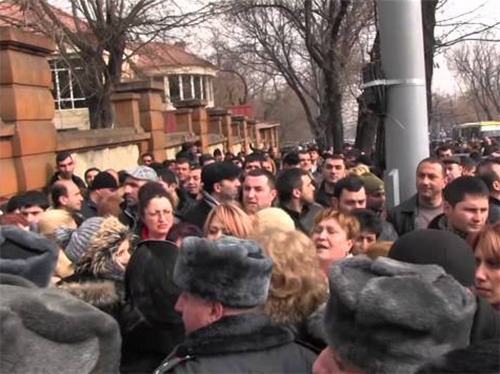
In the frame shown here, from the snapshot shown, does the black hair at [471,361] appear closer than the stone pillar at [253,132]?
Yes

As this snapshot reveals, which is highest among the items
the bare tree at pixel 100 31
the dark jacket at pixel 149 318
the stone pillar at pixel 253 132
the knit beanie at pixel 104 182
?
the bare tree at pixel 100 31

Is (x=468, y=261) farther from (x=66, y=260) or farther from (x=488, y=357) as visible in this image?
(x=66, y=260)

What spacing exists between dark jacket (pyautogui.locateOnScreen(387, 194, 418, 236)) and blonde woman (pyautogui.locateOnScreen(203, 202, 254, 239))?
1.74 metres

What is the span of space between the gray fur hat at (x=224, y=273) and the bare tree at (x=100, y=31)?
16.1 m

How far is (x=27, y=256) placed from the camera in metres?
2.45

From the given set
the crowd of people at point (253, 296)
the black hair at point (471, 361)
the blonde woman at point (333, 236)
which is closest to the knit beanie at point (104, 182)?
the crowd of people at point (253, 296)

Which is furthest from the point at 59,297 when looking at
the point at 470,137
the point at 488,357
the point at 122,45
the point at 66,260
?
the point at 470,137

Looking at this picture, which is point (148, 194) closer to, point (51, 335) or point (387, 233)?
point (387, 233)

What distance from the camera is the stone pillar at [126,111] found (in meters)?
16.2

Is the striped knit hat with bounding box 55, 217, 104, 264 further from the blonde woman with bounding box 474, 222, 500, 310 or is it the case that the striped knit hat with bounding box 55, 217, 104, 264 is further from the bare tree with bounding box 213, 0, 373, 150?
the bare tree with bounding box 213, 0, 373, 150

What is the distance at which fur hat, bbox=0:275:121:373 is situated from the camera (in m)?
1.76

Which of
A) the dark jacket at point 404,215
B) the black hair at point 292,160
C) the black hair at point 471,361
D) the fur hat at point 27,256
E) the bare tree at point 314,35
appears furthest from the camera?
the bare tree at point 314,35

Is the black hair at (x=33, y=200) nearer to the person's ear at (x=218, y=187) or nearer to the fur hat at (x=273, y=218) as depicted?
the person's ear at (x=218, y=187)

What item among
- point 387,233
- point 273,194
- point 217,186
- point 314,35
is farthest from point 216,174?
point 314,35
